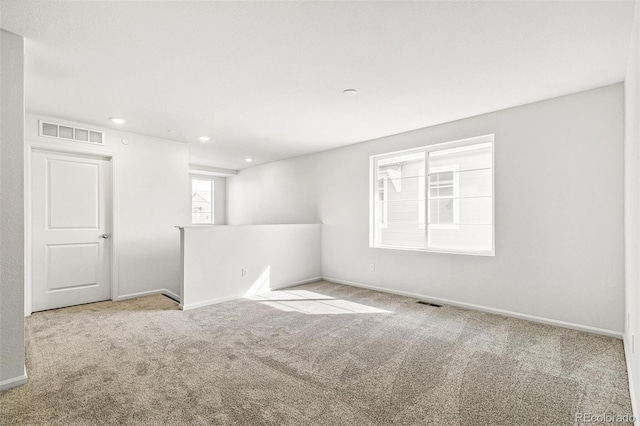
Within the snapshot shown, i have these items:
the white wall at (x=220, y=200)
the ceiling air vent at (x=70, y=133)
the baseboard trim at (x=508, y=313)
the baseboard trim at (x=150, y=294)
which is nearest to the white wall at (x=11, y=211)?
the ceiling air vent at (x=70, y=133)

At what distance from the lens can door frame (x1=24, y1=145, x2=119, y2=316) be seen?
385 cm

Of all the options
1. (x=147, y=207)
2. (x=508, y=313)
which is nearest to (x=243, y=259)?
(x=147, y=207)

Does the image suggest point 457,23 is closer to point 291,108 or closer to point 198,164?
point 291,108

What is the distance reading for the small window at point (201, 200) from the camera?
828 cm

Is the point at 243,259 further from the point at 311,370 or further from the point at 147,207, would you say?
the point at 311,370

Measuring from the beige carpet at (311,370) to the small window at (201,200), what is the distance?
462cm

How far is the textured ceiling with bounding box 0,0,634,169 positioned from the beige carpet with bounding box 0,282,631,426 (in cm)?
254

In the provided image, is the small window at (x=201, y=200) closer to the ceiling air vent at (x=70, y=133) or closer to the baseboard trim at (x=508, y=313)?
the ceiling air vent at (x=70, y=133)

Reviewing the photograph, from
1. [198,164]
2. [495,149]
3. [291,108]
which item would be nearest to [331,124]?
[291,108]

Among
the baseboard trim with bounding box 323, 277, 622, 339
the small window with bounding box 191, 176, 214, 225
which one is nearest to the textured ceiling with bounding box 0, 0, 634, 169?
the baseboard trim with bounding box 323, 277, 622, 339

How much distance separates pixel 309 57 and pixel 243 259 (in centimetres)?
321

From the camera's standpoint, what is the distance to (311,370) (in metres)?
2.46

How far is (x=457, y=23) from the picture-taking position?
2115mm

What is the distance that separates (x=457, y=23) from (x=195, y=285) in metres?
4.07
